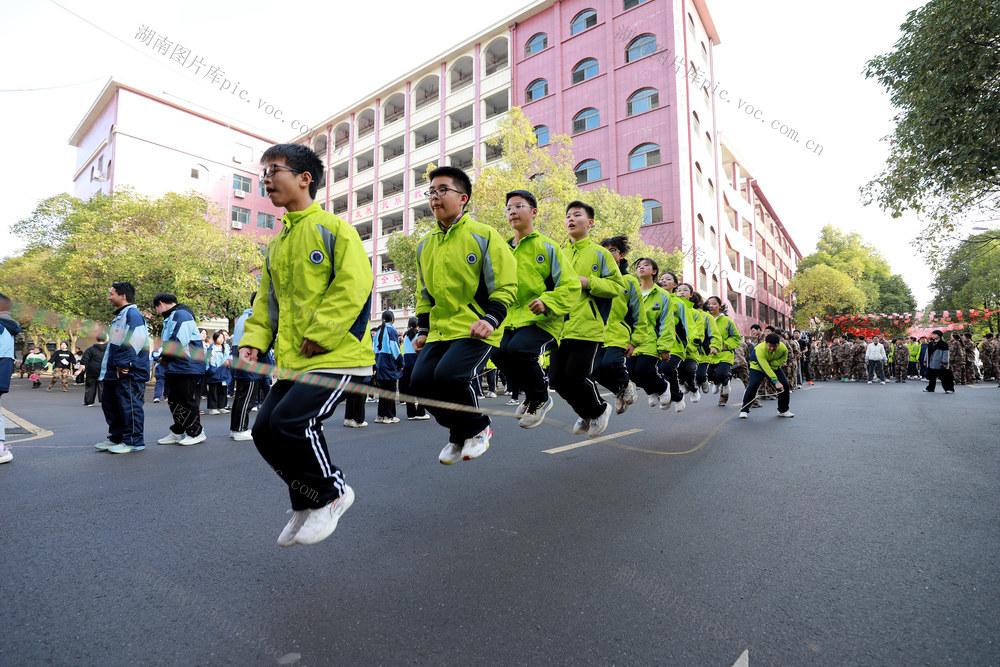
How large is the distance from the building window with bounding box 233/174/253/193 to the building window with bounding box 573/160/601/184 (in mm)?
27141

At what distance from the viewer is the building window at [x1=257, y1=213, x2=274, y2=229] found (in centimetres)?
4203

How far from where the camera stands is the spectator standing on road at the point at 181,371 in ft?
22.6

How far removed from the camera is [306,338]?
8.57 ft

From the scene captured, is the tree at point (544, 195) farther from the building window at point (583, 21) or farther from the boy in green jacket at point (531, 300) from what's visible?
the boy in green jacket at point (531, 300)

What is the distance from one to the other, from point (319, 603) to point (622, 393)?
179 inches

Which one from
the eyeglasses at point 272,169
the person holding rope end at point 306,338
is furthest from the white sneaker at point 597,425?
the eyeglasses at point 272,169

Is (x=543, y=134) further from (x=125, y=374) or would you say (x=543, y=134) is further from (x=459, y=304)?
(x=459, y=304)

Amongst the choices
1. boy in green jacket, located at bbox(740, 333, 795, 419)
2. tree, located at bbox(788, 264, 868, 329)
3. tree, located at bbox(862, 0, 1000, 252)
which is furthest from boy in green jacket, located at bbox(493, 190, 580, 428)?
tree, located at bbox(788, 264, 868, 329)

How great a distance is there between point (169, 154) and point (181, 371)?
39.2 m

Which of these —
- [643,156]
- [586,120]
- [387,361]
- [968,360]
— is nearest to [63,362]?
[387,361]

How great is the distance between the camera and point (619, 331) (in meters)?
5.98

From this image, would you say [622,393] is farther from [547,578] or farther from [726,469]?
[547,578]

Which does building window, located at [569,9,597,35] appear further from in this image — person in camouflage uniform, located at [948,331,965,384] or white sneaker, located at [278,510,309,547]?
white sneaker, located at [278,510,309,547]

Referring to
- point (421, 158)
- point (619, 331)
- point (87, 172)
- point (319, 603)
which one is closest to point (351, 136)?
point (421, 158)
